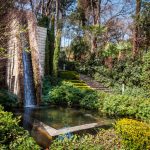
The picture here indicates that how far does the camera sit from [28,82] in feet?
50.7

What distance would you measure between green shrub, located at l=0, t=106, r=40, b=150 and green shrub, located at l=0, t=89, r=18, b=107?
7.49 metres

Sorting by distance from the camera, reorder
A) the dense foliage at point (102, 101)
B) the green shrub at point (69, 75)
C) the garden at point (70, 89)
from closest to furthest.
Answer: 1. the garden at point (70, 89)
2. the dense foliage at point (102, 101)
3. the green shrub at point (69, 75)

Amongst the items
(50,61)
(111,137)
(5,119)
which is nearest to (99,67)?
(50,61)

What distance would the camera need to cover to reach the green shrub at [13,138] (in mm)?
5230

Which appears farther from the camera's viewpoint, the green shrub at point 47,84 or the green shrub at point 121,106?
the green shrub at point 47,84

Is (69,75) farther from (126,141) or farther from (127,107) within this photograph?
(126,141)

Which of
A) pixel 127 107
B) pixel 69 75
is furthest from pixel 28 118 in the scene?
pixel 69 75

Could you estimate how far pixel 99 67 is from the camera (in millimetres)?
21156

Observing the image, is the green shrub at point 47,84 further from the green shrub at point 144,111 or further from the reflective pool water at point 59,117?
the green shrub at point 144,111

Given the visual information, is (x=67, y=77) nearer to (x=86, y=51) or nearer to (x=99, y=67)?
(x=99, y=67)

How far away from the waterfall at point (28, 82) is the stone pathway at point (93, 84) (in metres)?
4.95

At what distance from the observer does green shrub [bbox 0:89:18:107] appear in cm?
1331

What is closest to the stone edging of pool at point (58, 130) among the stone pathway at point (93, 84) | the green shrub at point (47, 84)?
the green shrub at point (47, 84)

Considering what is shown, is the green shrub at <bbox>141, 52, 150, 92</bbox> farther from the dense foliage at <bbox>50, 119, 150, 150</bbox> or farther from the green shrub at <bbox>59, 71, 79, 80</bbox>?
the dense foliage at <bbox>50, 119, 150, 150</bbox>
